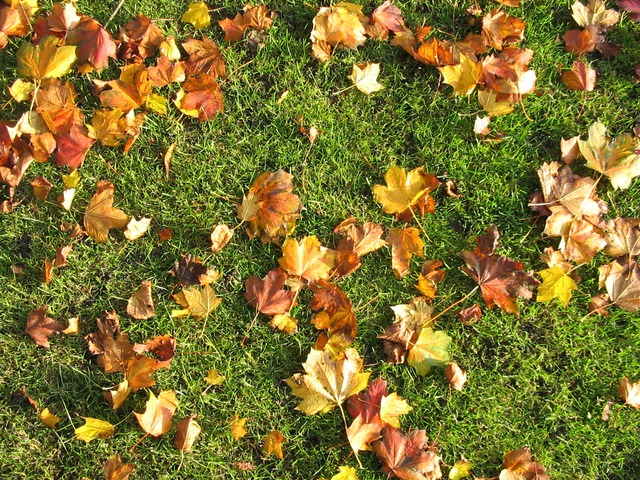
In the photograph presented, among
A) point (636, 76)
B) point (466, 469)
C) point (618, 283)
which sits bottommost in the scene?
point (466, 469)

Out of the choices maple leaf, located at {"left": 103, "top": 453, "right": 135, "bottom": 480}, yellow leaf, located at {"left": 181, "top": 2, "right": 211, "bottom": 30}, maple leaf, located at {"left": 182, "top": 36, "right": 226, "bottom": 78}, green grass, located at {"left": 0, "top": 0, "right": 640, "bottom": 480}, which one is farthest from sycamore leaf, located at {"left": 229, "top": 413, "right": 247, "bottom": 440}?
yellow leaf, located at {"left": 181, "top": 2, "right": 211, "bottom": 30}

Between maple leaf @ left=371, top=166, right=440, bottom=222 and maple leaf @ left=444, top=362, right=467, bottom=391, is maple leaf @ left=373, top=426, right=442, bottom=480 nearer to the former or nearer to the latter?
maple leaf @ left=444, top=362, right=467, bottom=391

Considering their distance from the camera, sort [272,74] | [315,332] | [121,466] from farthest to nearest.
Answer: [272,74], [315,332], [121,466]

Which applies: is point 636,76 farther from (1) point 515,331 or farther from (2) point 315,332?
(2) point 315,332

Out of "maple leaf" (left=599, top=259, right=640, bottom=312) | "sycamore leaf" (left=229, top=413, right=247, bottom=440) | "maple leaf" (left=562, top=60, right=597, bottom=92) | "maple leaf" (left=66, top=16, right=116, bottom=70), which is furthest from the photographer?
"maple leaf" (left=562, top=60, right=597, bottom=92)

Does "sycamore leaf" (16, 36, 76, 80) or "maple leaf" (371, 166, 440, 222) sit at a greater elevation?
"sycamore leaf" (16, 36, 76, 80)

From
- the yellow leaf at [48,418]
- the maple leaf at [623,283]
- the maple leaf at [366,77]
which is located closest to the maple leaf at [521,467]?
the maple leaf at [623,283]

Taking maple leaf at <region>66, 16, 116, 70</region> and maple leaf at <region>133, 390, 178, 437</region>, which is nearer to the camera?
maple leaf at <region>133, 390, 178, 437</region>

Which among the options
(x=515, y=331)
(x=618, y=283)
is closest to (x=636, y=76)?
(x=618, y=283)
